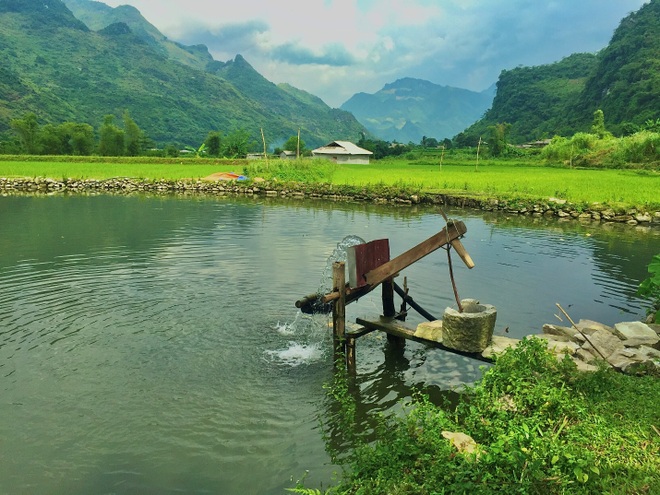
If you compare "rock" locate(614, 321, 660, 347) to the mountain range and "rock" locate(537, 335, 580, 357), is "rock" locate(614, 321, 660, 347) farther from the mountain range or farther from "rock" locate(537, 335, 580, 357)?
the mountain range

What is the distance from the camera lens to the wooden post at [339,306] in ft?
23.7

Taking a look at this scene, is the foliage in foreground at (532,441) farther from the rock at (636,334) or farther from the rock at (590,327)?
the rock at (590,327)

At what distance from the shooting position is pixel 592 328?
809 cm

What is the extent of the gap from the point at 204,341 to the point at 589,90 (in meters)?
123

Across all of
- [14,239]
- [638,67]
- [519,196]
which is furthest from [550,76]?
[14,239]

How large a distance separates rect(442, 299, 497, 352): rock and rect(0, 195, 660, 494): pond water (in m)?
0.86

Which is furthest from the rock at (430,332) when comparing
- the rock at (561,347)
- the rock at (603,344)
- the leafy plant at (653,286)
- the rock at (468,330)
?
the leafy plant at (653,286)

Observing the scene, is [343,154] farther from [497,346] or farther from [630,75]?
[497,346]

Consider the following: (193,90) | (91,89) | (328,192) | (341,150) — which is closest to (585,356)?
(328,192)

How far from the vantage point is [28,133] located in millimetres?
72625

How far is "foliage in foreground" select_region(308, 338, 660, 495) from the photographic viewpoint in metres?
4.15

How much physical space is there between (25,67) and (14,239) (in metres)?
172

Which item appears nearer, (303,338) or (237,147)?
(303,338)

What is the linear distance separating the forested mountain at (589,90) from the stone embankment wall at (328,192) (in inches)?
2450
